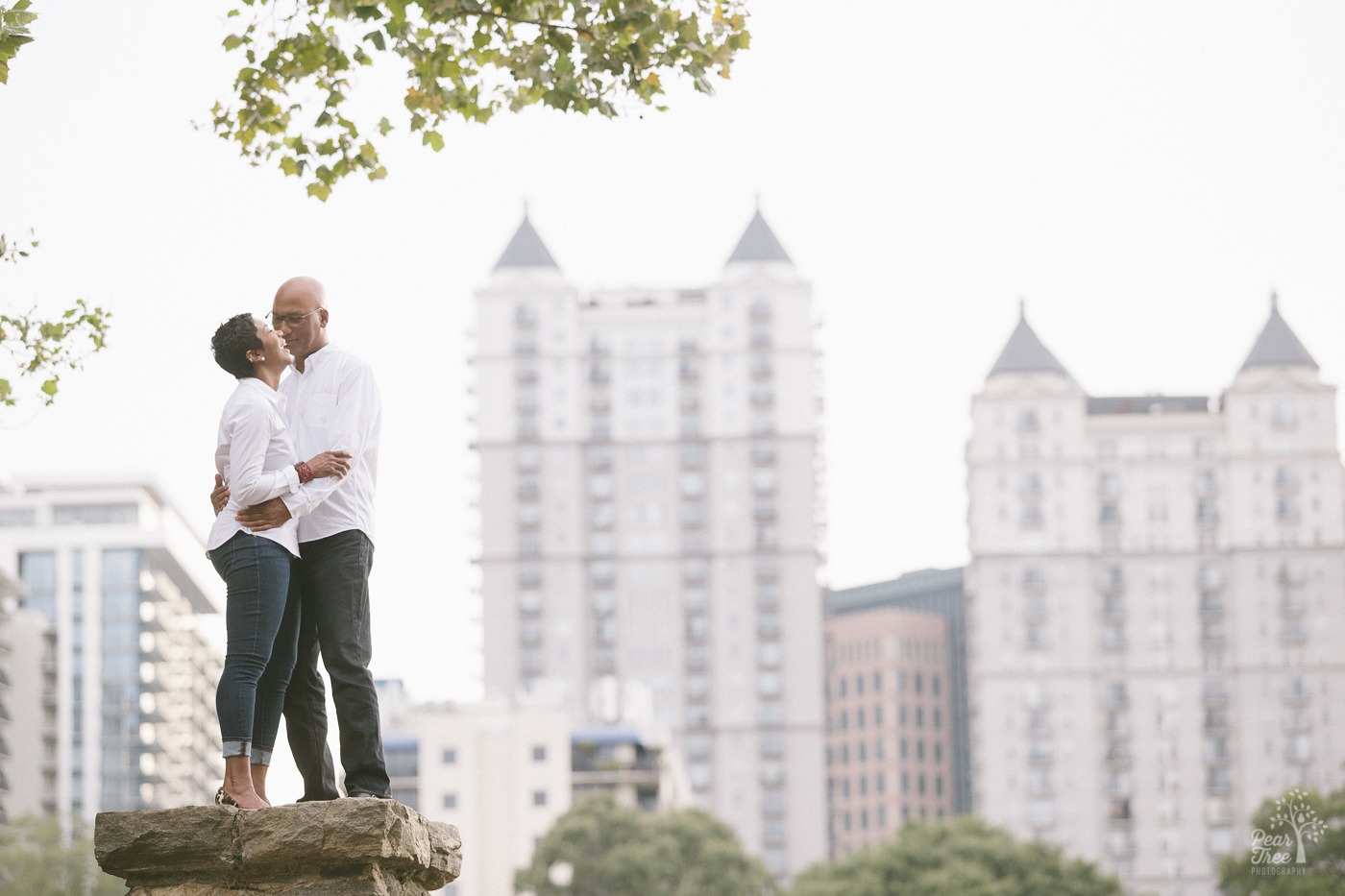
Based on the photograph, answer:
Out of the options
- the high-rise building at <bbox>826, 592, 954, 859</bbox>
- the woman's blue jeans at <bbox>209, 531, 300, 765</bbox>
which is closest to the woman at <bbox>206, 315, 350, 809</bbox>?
the woman's blue jeans at <bbox>209, 531, 300, 765</bbox>

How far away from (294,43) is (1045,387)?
454ft

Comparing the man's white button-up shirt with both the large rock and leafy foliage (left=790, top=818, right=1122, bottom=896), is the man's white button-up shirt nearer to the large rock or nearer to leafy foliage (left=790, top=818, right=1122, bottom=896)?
the large rock

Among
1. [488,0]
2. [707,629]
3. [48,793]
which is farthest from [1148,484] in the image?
[488,0]

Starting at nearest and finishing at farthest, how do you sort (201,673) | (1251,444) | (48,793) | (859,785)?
(48,793)
(201,673)
(1251,444)
(859,785)

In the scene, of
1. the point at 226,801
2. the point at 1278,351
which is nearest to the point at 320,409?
the point at 226,801

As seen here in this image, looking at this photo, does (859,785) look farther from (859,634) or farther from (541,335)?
(541,335)

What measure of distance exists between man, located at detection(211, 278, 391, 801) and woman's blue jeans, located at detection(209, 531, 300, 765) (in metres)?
0.10

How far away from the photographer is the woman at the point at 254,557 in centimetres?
823

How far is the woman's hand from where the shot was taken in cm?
845

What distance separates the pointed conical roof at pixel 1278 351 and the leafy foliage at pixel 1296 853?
8190 centimetres

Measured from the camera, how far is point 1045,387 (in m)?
147

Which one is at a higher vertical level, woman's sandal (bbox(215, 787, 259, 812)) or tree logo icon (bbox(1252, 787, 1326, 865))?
woman's sandal (bbox(215, 787, 259, 812))

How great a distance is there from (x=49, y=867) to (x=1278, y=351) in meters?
99.0

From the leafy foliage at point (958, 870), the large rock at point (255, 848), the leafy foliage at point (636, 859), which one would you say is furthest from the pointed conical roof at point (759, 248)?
the large rock at point (255, 848)
